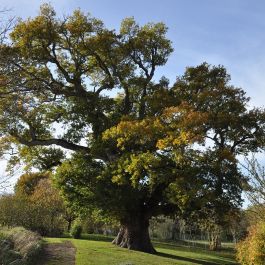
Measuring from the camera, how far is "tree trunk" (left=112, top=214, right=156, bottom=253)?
2814 centimetres

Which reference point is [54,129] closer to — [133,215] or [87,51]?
[87,51]

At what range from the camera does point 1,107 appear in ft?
35.6

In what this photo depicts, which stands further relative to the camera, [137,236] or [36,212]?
→ [36,212]

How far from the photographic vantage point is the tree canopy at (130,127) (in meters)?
24.5

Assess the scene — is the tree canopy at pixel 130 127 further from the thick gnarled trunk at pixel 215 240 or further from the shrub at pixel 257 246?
the thick gnarled trunk at pixel 215 240

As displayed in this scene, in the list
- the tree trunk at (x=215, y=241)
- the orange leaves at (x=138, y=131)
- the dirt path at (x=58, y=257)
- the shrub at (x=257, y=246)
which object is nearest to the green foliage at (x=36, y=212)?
the orange leaves at (x=138, y=131)

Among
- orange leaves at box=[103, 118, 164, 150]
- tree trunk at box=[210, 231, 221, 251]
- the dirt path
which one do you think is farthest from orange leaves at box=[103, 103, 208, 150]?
tree trunk at box=[210, 231, 221, 251]

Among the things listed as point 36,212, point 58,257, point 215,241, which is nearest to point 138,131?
point 58,257

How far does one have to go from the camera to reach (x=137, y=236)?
28.7 metres

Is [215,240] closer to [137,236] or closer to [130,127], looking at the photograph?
[137,236]

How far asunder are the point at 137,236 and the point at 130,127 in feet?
26.4

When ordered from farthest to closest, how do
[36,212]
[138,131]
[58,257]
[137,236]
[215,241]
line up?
[215,241]
[36,212]
[137,236]
[138,131]
[58,257]

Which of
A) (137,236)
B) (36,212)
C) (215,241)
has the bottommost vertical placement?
(137,236)

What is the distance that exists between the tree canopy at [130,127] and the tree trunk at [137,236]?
7 cm
